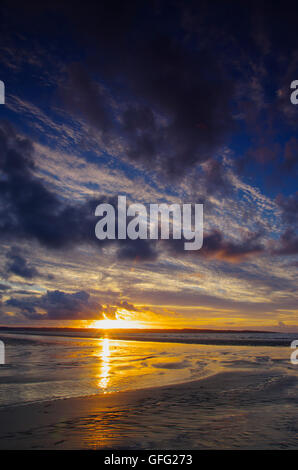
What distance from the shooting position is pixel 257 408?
1109 cm

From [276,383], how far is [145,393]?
7.09 metres

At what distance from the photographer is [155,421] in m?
9.35

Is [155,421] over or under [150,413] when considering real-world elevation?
over

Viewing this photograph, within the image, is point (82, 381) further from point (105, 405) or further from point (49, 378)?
point (105, 405)

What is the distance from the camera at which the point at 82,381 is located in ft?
53.1

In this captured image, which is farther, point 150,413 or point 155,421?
point 150,413

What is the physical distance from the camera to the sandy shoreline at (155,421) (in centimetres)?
759

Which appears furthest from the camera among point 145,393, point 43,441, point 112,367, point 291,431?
point 112,367

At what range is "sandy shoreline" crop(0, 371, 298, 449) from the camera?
299 inches
